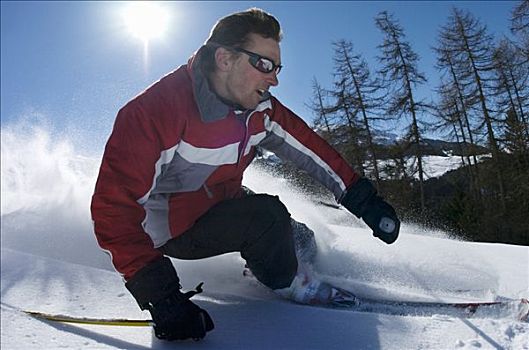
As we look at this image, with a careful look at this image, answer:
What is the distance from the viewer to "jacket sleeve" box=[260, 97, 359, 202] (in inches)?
99.0

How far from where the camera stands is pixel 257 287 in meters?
2.53

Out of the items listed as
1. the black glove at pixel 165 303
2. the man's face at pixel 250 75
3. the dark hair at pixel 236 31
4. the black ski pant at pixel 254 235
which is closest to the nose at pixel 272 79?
the man's face at pixel 250 75

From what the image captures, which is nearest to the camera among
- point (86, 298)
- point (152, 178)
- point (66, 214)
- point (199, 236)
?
point (152, 178)

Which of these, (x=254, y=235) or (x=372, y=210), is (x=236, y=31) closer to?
(x=254, y=235)

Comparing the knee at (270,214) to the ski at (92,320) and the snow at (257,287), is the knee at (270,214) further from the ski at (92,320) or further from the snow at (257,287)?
the ski at (92,320)

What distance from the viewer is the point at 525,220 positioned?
383 inches

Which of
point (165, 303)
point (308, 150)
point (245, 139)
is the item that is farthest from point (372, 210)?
point (165, 303)

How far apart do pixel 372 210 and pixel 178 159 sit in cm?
105

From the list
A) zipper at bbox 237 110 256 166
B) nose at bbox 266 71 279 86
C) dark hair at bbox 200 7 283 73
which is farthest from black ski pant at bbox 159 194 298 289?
dark hair at bbox 200 7 283 73

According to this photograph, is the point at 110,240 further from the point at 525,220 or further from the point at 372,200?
the point at 525,220

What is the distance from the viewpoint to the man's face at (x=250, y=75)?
208 centimetres

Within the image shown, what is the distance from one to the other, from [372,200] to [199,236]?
0.95m

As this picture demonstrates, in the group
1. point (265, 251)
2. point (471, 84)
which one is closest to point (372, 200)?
point (265, 251)

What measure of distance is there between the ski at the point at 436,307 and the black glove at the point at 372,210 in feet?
1.09
